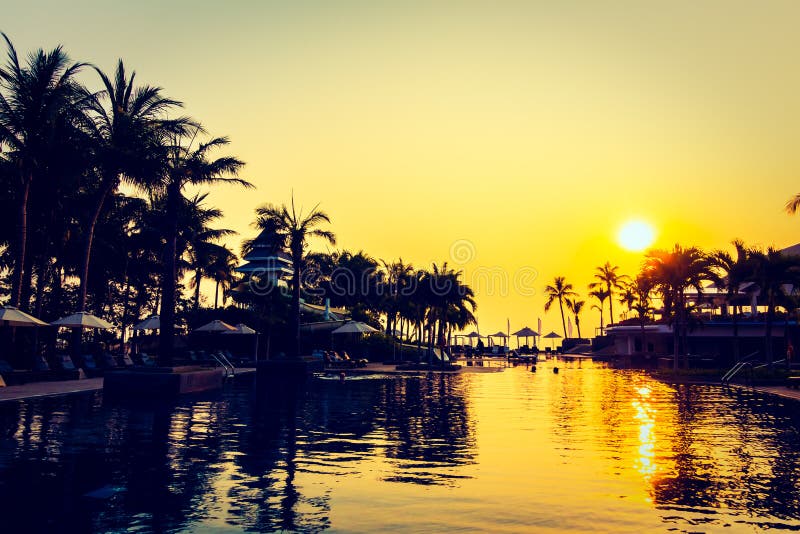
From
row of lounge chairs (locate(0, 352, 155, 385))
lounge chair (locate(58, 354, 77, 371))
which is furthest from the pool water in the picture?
lounge chair (locate(58, 354, 77, 371))

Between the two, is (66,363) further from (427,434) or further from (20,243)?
(427,434)

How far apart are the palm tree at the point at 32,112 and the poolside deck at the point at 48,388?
162 inches

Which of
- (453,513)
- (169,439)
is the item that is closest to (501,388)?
(169,439)

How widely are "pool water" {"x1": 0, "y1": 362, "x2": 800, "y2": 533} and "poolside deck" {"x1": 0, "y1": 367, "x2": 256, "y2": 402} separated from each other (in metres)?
1.26

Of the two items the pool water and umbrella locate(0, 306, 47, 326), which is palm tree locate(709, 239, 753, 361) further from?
umbrella locate(0, 306, 47, 326)

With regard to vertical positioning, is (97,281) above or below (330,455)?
above

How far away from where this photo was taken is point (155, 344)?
5288cm

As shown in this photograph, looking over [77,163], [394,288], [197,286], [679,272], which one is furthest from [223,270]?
[679,272]

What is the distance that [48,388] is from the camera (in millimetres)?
24750

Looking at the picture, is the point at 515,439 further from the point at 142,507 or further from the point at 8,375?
the point at 8,375

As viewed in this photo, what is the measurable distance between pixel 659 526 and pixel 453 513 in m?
2.32

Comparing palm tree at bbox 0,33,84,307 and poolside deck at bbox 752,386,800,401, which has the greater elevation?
palm tree at bbox 0,33,84,307

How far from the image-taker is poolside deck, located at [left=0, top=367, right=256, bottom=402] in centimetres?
2178

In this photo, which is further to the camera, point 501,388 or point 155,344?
point 155,344
